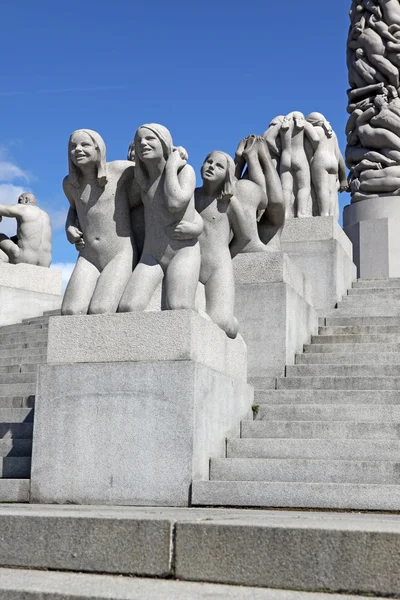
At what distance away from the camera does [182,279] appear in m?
6.91

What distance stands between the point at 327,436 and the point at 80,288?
2.56m

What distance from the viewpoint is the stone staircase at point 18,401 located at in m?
6.74

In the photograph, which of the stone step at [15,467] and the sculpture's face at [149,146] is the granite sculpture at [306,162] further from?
the stone step at [15,467]

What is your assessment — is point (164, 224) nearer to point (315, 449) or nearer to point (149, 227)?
point (149, 227)

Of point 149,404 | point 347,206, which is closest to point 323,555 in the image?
point 149,404

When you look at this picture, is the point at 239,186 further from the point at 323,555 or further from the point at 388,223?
the point at 388,223

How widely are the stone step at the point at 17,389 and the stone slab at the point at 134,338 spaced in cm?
230

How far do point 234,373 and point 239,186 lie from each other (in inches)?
121

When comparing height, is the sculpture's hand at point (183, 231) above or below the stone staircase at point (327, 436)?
above

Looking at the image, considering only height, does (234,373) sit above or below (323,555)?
above

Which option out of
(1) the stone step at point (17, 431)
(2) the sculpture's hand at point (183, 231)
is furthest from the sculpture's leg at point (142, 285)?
(1) the stone step at point (17, 431)

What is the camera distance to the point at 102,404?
21.6ft

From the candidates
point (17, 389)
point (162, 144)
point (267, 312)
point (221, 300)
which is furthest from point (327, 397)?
point (17, 389)

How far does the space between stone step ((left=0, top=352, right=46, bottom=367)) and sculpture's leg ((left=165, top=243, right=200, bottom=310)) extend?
414cm
